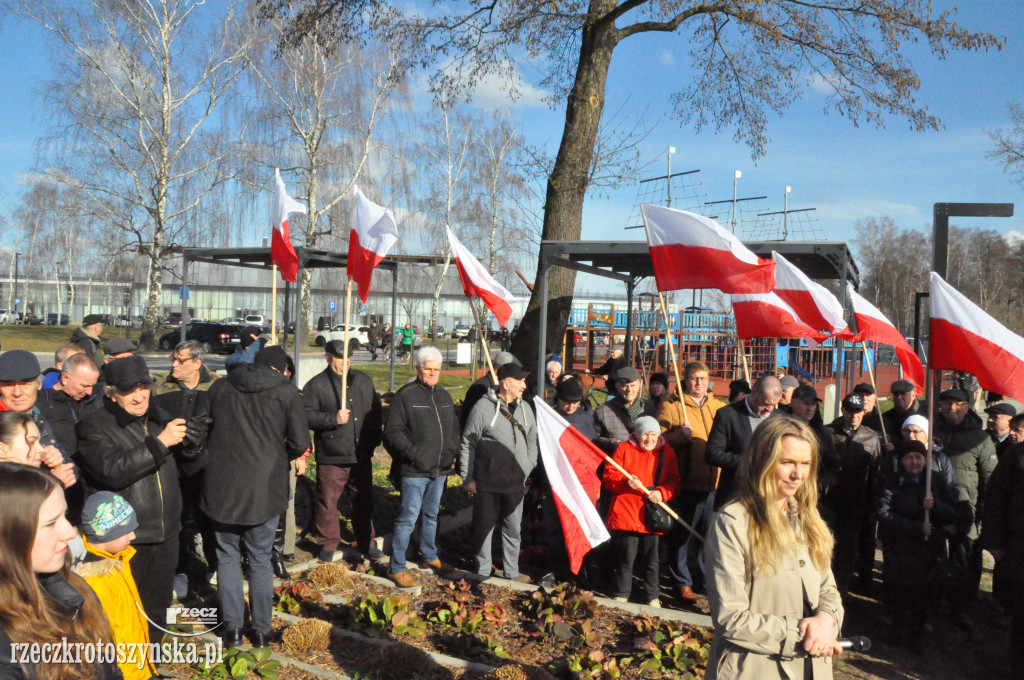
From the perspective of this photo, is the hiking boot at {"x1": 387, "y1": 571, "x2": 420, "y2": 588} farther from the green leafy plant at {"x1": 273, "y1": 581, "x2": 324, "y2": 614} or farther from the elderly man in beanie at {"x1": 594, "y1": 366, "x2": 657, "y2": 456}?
the elderly man in beanie at {"x1": 594, "y1": 366, "x2": 657, "y2": 456}

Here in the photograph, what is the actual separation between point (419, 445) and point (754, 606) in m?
3.85

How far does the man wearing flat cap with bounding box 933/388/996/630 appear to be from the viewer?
6414mm

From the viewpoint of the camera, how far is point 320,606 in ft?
18.3

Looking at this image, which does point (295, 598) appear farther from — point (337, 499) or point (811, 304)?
point (811, 304)

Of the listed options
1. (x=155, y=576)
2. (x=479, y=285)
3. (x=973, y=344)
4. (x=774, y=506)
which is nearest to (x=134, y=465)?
(x=155, y=576)

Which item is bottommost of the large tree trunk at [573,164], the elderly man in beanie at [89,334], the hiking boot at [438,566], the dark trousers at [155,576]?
the hiking boot at [438,566]

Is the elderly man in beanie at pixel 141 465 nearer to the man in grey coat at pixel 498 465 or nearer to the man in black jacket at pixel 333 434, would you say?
the man in black jacket at pixel 333 434

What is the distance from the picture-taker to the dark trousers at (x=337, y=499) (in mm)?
6648

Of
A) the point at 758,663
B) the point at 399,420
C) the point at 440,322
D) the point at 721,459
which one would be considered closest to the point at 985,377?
the point at 721,459

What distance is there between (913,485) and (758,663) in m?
3.77

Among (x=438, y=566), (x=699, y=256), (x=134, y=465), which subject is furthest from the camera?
(x=438, y=566)

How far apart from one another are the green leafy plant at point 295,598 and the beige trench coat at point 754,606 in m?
3.46

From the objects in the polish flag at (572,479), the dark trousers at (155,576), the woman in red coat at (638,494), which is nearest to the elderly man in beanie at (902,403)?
the woman in red coat at (638,494)

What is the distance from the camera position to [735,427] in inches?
230
